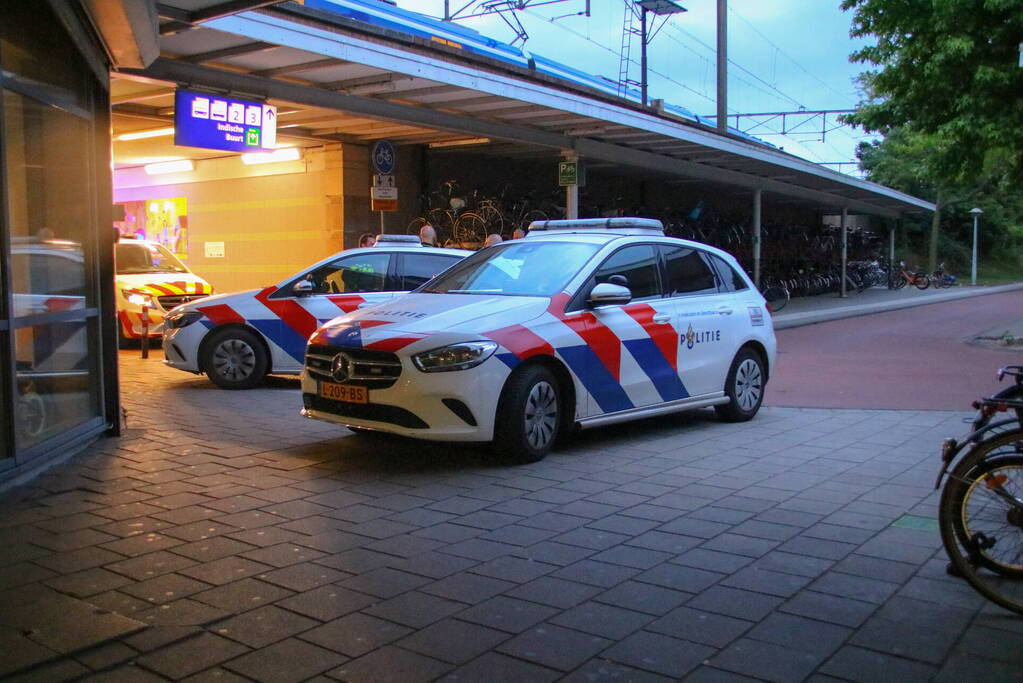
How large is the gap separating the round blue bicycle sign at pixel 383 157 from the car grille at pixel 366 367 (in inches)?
373

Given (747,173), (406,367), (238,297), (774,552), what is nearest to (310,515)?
(406,367)

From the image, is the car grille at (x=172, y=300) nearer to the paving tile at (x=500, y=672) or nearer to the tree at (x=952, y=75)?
the tree at (x=952, y=75)

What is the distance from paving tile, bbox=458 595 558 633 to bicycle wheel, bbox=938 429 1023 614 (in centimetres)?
172

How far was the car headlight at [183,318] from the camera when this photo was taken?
1004 centimetres

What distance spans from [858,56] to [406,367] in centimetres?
1303

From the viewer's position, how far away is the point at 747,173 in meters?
23.5

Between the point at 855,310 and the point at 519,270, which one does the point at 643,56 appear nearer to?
the point at 855,310

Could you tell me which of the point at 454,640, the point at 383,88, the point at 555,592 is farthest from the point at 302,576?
the point at 383,88

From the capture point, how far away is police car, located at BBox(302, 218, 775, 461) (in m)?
6.06

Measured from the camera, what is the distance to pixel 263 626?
11.7 ft

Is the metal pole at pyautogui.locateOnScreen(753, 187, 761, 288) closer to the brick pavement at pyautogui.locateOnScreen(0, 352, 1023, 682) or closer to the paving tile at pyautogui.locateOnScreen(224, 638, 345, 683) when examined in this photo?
the brick pavement at pyautogui.locateOnScreen(0, 352, 1023, 682)

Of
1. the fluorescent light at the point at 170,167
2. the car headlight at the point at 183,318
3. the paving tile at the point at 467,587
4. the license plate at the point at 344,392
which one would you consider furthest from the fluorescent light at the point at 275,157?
the paving tile at the point at 467,587

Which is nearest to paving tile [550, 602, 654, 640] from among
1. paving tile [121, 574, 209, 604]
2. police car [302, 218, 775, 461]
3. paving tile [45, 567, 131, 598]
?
paving tile [121, 574, 209, 604]

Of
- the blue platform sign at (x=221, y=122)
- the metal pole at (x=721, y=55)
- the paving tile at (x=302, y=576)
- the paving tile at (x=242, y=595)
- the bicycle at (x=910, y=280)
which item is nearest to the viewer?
the paving tile at (x=242, y=595)
